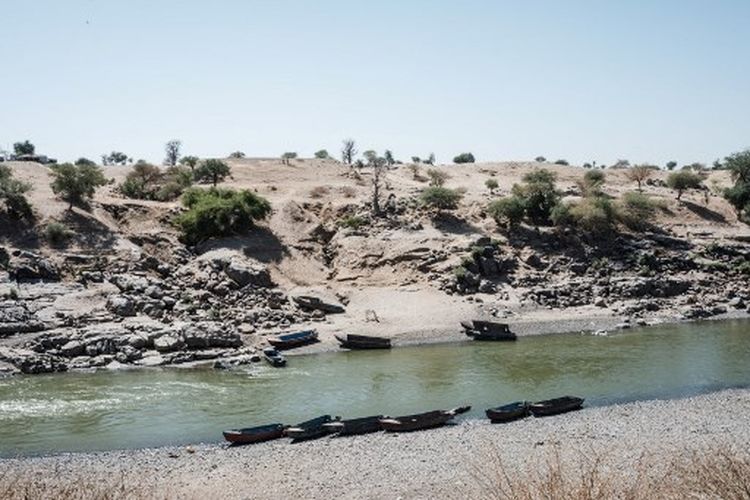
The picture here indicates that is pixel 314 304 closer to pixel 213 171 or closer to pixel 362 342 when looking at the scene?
pixel 362 342

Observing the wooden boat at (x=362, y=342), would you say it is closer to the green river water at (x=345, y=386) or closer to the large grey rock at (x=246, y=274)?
the green river water at (x=345, y=386)


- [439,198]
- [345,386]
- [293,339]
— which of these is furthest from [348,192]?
[345,386]

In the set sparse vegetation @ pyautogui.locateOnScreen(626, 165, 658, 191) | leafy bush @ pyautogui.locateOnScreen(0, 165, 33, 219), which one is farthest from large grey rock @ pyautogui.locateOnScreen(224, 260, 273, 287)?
sparse vegetation @ pyautogui.locateOnScreen(626, 165, 658, 191)

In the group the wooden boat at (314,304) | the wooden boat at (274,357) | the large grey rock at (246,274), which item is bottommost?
the wooden boat at (274,357)

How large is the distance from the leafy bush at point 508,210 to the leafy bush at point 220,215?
51.3 ft

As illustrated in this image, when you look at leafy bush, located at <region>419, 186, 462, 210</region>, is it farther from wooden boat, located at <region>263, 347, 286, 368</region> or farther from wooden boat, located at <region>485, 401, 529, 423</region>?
wooden boat, located at <region>485, 401, 529, 423</region>

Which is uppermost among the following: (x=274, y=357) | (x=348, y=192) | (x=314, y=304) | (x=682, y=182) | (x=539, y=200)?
(x=682, y=182)

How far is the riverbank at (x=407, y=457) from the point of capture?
16.7m

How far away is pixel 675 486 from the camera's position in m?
8.48

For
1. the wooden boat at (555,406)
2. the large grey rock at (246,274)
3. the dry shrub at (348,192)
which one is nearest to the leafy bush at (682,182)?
the dry shrub at (348,192)

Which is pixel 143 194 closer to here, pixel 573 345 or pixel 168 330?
pixel 168 330

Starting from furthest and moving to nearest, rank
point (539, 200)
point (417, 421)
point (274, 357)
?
point (539, 200), point (274, 357), point (417, 421)

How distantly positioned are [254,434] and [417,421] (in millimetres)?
4958

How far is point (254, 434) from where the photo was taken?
2056 centimetres
